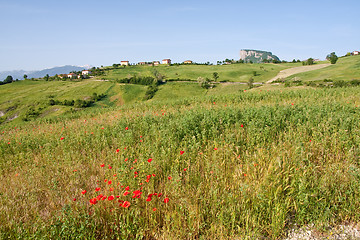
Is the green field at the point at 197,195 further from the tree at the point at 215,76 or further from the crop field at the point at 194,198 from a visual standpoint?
the tree at the point at 215,76

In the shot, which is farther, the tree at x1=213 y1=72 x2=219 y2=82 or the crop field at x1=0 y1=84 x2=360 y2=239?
the tree at x1=213 y1=72 x2=219 y2=82

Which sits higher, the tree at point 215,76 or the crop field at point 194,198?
the tree at point 215,76

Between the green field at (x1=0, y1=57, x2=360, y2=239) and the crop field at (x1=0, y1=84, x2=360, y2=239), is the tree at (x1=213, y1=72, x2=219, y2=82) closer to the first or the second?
the green field at (x1=0, y1=57, x2=360, y2=239)

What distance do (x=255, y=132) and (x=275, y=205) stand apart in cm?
306

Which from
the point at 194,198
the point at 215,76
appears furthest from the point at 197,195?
the point at 215,76

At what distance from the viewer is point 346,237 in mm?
2838

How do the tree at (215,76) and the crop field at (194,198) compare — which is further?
the tree at (215,76)

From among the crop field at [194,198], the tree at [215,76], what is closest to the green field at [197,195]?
the crop field at [194,198]

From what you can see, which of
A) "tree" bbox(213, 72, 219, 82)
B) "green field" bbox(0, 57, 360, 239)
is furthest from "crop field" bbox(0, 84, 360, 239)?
"tree" bbox(213, 72, 219, 82)

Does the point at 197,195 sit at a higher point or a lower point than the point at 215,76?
lower

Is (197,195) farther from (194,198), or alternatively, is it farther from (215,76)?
(215,76)

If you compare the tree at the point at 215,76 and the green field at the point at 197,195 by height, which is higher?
the tree at the point at 215,76

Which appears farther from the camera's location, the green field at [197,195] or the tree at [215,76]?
the tree at [215,76]

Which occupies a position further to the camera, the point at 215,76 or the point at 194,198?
the point at 215,76
